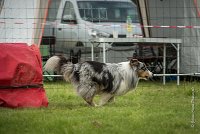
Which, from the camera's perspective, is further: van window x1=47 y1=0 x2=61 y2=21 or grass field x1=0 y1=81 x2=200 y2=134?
van window x1=47 y1=0 x2=61 y2=21

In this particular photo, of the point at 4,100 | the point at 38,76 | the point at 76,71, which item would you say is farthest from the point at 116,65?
the point at 4,100

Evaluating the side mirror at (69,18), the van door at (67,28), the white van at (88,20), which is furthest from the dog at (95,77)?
the side mirror at (69,18)

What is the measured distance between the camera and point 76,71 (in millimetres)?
10469

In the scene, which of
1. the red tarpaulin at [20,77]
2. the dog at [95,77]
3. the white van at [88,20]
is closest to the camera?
the red tarpaulin at [20,77]

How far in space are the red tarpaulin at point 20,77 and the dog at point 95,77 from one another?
0.49 metres

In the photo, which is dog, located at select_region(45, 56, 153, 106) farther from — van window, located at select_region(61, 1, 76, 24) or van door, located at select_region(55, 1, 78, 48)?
van window, located at select_region(61, 1, 76, 24)

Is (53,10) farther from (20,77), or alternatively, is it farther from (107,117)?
(107,117)

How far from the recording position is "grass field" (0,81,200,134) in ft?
25.2

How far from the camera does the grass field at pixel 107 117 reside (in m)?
7.67

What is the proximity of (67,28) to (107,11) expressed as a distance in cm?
123

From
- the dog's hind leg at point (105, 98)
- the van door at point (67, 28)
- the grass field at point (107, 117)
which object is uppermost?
the van door at point (67, 28)

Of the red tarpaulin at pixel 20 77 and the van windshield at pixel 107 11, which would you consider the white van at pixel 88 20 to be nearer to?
the van windshield at pixel 107 11

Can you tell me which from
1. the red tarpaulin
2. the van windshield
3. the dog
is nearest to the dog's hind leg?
the dog

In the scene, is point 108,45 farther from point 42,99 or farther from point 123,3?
point 42,99
